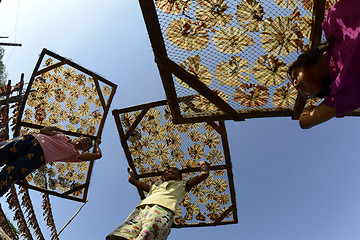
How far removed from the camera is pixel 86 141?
13.5ft

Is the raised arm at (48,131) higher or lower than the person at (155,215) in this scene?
higher

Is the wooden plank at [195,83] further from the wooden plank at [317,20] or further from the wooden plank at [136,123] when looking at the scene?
the wooden plank at [136,123]

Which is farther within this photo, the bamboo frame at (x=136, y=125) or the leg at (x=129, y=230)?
the bamboo frame at (x=136, y=125)

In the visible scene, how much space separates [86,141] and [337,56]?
3.53 metres

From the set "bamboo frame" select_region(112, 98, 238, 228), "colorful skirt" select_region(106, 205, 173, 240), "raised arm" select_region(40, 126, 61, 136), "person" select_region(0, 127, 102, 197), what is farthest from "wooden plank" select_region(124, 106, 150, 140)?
"colorful skirt" select_region(106, 205, 173, 240)

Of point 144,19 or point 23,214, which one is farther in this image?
point 23,214

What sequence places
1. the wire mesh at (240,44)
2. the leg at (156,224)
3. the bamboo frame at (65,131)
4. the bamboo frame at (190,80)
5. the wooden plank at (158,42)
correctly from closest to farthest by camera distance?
1. the wooden plank at (158,42)
2. the bamboo frame at (190,80)
3. the leg at (156,224)
4. the wire mesh at (240,44)
5. the bamboo frame at (65,131)

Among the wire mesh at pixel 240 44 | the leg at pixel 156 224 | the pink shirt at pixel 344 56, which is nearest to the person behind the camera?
the pink shirt at pixel 344 56

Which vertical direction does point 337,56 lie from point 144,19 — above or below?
below

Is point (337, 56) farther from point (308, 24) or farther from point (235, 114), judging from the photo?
point (235, 114)

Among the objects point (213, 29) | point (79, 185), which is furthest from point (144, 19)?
point (79, 185)

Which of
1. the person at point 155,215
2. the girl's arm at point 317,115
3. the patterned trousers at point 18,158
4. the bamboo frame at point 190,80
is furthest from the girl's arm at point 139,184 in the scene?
the girl's arm at point 317,115

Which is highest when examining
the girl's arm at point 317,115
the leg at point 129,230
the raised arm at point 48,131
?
the girl's arm at point 317,115

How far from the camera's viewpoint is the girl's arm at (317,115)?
1.59m
